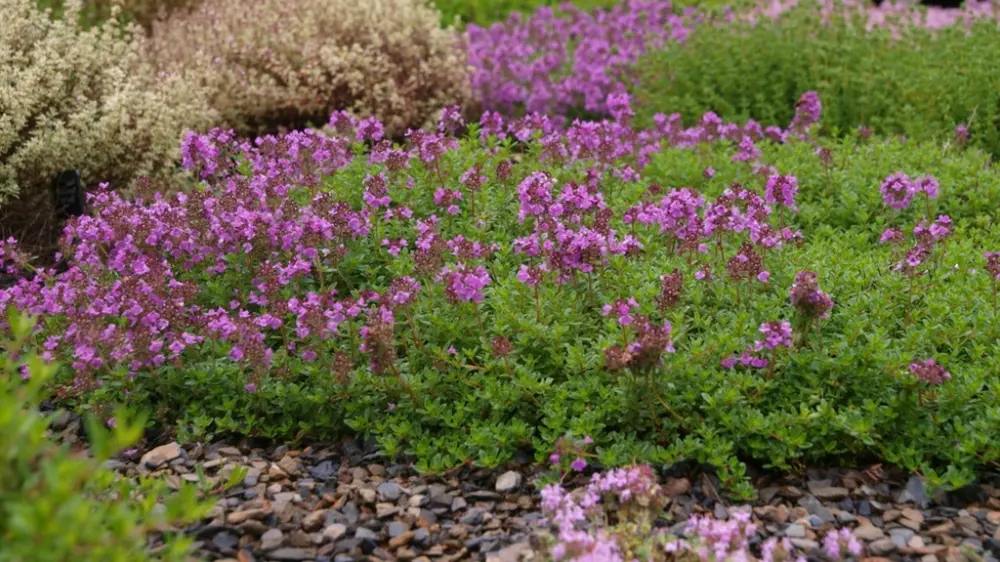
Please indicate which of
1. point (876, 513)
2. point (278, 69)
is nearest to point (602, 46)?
point (278, 69)

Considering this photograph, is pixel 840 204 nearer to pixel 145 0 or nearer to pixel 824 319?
pixel 824 319

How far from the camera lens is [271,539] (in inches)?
137

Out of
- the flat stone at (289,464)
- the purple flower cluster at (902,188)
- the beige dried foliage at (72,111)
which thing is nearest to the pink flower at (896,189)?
the purple flower cluster at (902,188)

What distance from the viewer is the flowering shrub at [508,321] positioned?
385cm

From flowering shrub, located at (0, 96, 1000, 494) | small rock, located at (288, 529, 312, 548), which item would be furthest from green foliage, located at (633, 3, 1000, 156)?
small rock, located at (288, 529, 312, 548)

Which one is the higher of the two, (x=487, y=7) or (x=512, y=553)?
(x=487, y=7)

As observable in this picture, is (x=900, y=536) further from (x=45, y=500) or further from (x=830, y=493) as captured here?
(x=45, y=500)

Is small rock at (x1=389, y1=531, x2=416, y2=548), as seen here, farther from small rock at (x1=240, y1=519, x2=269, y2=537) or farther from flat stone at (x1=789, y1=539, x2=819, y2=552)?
flat stone at (x1=789, y1=539, x2=819, y2=552)

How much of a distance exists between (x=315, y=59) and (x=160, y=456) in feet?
16.3

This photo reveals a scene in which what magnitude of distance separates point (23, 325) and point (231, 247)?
92.4 inches

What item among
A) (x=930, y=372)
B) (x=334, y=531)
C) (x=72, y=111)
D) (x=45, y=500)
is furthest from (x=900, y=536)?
(x=72, y=111)

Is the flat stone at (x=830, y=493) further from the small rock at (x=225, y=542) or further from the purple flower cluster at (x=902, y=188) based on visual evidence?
the small rock at (x=225, y=542)

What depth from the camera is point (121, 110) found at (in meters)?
6.18

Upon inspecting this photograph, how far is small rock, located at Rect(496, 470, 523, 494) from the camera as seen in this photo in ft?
12.6
